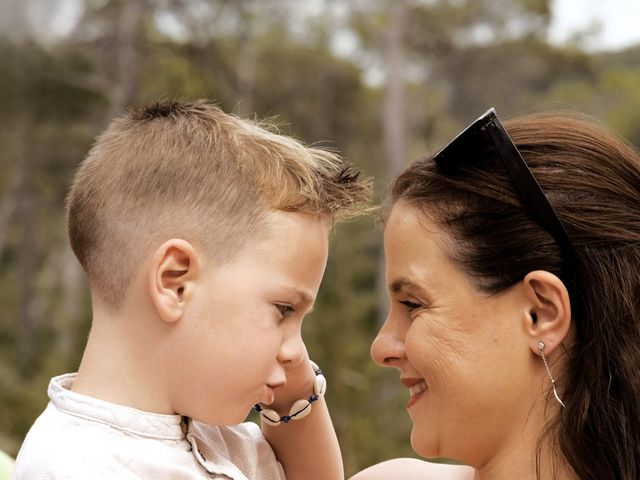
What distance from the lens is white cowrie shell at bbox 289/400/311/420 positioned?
7.22 feet

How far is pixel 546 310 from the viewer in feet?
6.57

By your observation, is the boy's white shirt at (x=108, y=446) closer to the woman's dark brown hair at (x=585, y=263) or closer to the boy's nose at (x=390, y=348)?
the boy's nose at (x=390, y=348)

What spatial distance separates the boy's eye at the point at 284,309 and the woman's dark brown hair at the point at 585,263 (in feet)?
1.13

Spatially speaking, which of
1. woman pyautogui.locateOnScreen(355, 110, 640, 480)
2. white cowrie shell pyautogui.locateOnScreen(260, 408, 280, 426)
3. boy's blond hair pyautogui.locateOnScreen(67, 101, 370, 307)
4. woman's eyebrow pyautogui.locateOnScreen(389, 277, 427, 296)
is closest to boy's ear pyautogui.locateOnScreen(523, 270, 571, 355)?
woman pyautogui.locateOnScreen(355, 110, 640, 480)

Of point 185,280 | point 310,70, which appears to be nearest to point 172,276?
point 185,280

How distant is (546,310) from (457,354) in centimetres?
20

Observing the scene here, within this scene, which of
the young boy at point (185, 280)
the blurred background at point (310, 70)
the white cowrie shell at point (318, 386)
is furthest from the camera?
the blurred background at point (310, 70)

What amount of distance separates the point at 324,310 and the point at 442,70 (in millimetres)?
8836

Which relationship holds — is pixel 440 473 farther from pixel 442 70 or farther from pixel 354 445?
pixel 442 70

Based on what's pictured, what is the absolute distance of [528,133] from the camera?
2092 millimetres

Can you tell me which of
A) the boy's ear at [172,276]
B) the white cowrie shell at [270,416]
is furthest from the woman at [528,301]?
the boy's ear at [172,276]

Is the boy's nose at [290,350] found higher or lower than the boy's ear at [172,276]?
lower

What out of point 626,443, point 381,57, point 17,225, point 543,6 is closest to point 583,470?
point 626,443

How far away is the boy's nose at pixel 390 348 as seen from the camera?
2133 mm
